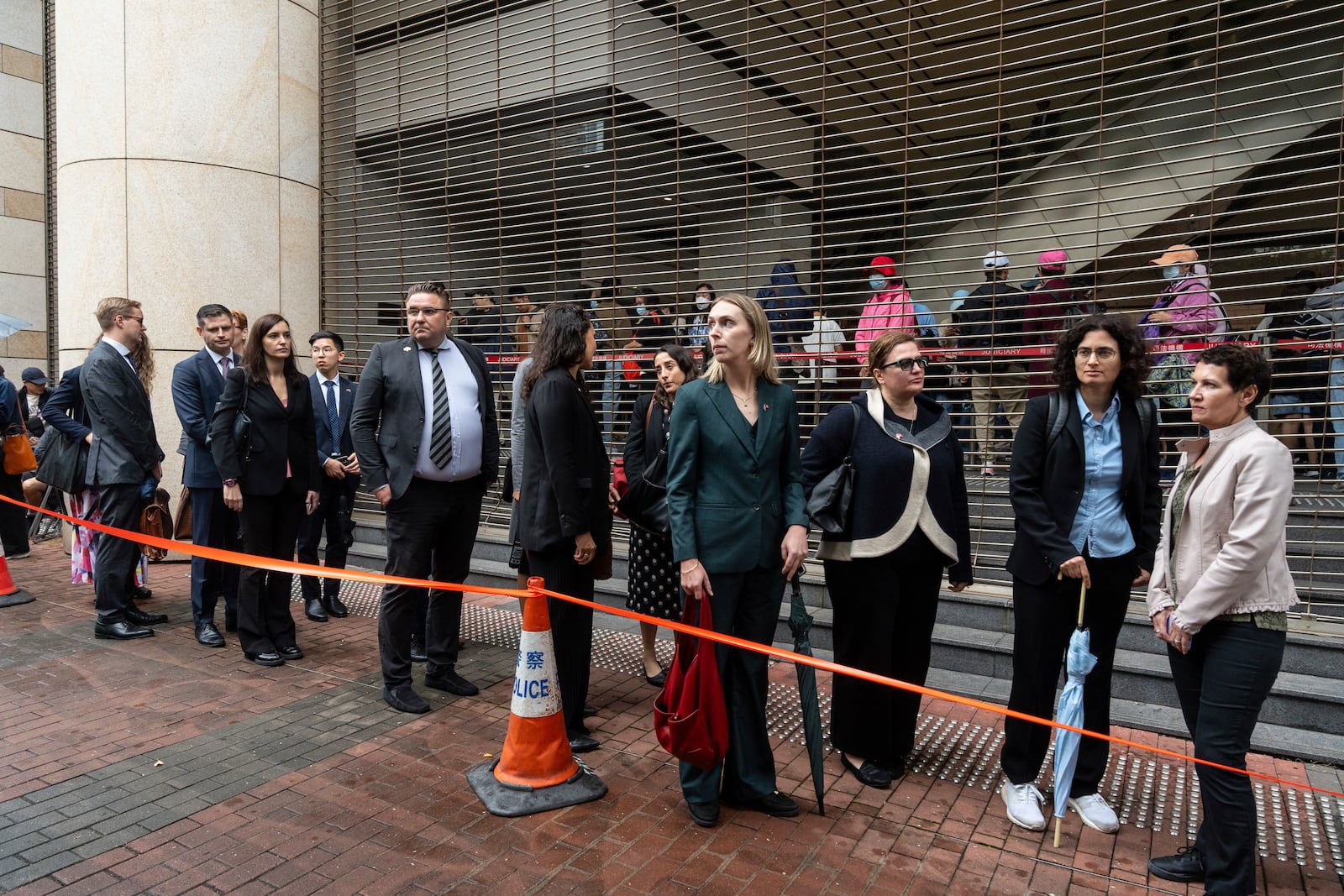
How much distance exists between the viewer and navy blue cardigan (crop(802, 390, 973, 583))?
3994mm

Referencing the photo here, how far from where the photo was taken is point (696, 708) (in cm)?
347

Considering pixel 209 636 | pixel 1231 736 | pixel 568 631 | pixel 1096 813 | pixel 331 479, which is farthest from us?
pixel 331 479

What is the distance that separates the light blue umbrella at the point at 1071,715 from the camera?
11.3 feet

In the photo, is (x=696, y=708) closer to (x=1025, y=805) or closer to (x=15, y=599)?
(x=1025, y=805)

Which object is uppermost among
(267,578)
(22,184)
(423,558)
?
(22,184)

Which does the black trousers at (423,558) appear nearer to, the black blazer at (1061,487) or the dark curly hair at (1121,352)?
the black blazer at (1061,487)

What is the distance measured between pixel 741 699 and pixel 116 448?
4.98m

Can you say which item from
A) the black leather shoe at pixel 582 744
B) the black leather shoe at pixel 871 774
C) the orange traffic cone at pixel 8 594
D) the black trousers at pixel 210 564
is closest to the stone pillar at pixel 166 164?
the orange traffic cone at pixel 8 594

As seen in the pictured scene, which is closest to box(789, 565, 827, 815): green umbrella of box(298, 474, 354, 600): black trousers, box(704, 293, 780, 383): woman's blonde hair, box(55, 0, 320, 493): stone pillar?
box(704, 293, 780, 383): woman's blonde hair

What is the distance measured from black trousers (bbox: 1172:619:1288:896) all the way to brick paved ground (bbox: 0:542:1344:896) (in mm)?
238

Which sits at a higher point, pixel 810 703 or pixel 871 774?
pixel 810 703

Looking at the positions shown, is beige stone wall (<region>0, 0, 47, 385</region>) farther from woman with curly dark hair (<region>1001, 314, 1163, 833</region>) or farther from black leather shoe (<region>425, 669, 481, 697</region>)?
woman with curly dark hair (<region>1001, 314, 1163, 833</region>)

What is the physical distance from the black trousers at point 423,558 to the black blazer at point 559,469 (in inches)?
30.3

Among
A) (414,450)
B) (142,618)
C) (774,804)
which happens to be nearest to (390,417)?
(414,450)
